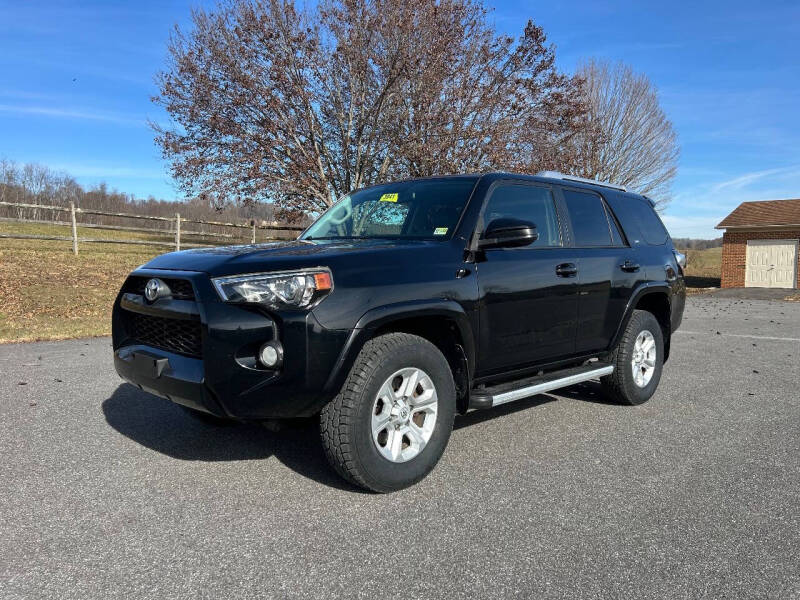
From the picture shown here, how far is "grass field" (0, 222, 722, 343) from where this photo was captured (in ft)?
30.9

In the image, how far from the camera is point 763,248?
2589cm

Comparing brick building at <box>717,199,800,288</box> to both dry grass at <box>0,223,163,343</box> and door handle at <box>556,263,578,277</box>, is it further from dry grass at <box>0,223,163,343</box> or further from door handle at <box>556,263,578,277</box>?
door handle at <box>556,263,578,277</box>

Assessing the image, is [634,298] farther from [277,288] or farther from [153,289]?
[153,289]

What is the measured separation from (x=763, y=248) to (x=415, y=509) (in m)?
28.1

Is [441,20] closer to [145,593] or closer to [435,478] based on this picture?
[435,478]

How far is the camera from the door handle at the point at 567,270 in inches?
168

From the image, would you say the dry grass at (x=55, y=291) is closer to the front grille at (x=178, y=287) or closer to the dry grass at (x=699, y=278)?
Result: the front grille at (x=178, y=287)

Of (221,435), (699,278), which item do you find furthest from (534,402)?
(699,278)

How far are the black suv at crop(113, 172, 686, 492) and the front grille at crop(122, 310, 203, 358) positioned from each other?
0.01m

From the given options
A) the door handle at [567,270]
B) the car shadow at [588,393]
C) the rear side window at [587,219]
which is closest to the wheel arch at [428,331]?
the door handle at [567,270]

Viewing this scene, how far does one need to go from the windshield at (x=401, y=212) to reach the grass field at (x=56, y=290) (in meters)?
6.29

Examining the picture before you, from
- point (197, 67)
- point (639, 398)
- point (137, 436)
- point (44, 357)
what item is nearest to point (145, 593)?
point (137, 436)

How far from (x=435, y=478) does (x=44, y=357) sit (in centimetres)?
578

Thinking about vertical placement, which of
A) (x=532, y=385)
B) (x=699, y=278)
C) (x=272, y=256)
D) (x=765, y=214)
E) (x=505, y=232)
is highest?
(x=765, y=214)
